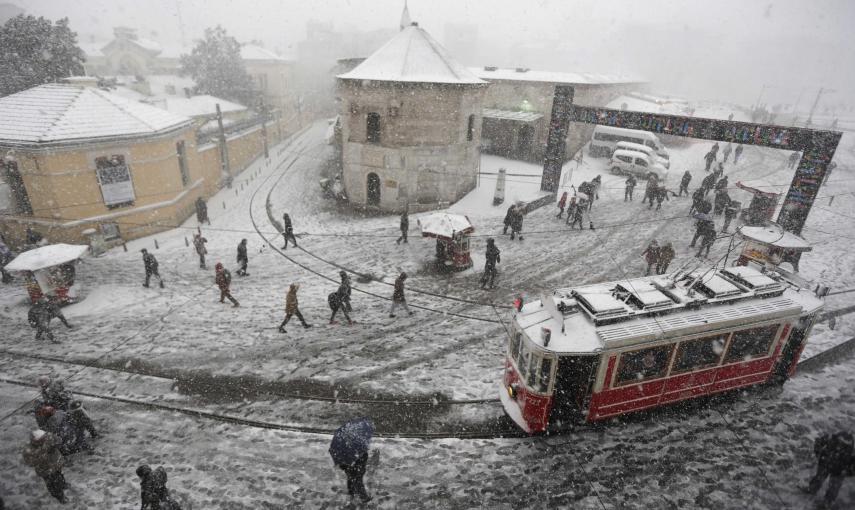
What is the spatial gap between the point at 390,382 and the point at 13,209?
791 inches

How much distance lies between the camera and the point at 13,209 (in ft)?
60.1

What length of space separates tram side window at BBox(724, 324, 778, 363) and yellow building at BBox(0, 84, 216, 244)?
23.9 m

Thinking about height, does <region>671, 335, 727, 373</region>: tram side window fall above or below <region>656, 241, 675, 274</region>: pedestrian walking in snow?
above

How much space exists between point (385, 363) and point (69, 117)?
19.0 meters

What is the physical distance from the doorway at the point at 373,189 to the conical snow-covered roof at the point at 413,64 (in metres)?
5.46

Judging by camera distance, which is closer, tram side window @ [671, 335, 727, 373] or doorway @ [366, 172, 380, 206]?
tram side window @ [671, 335, 727, 373]

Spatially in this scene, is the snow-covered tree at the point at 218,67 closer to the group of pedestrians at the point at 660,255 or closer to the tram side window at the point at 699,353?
the group of pedestrians at the point at 660,255

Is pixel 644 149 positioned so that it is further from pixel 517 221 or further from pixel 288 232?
pixel 288 232

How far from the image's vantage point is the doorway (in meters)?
24.5

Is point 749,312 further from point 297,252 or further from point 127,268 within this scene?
point 127,268

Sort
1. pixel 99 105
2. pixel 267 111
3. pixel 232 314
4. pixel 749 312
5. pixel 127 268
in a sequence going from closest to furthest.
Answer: pixel 749 312, pixel 232 314, pixel 127 268, pixel 99 105, pixel 267 111

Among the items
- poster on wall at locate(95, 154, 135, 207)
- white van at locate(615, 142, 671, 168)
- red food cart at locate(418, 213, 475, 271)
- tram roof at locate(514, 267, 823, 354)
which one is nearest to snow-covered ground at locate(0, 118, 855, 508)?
red food cart at locate(418, 213, 475, 271)

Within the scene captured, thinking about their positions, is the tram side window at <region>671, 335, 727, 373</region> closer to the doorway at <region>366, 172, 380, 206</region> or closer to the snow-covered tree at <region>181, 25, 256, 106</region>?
the doorway at <region>366, 172, 380, 206</region>

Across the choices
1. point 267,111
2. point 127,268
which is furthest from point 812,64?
point 127,268
